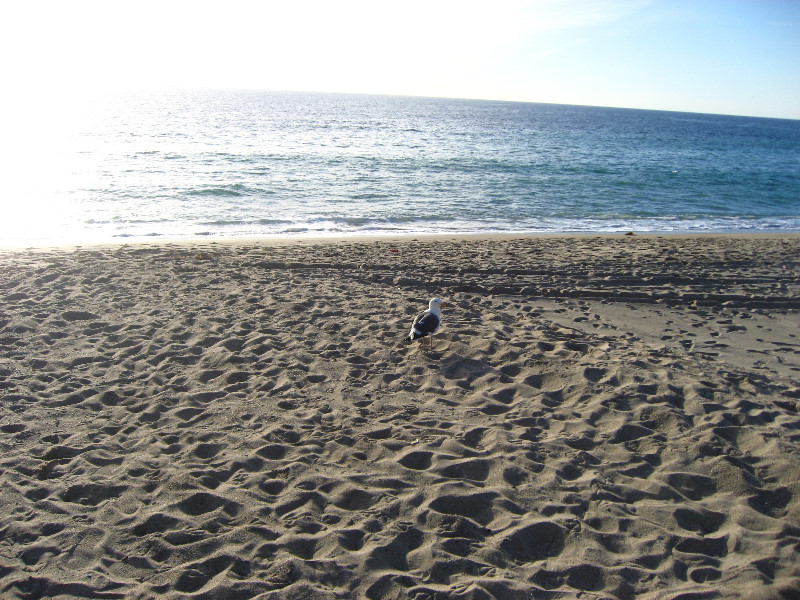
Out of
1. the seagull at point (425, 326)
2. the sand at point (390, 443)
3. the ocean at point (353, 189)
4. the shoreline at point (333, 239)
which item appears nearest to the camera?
the sand at point (390, 443)

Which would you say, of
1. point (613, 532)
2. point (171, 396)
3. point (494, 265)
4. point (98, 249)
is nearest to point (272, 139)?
point (98, 249)

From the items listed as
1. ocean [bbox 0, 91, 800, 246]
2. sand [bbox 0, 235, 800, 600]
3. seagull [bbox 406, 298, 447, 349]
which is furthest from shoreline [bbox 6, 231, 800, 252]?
seagull [bbox 406, 298, 447, 349]

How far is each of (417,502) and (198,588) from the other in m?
1.42

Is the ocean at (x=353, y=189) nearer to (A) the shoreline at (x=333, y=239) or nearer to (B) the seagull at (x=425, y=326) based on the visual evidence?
(A) the shoreline at (x=333, y=239)

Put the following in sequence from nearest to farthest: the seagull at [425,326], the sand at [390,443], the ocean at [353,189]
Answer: the sand at [390,443]
the seagull at [425,326]
the ocean at [353,189]

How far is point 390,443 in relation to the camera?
4.26 meters

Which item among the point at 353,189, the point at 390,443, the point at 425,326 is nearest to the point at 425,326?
the point at 425,326

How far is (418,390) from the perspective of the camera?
17.0 feet

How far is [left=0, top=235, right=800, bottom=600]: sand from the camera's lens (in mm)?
3047

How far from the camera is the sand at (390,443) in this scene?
10.00 feet

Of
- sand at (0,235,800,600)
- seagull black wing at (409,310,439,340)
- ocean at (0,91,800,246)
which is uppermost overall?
ocean at (0,91,800,246)

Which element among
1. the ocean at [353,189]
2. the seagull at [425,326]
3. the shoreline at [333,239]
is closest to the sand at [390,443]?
the seagull at [425,326]

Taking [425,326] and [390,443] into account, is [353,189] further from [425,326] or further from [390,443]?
[390,443]

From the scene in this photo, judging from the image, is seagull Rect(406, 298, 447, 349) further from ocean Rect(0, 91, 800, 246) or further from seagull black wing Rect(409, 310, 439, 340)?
ocean Rect(0, 91, 800, 246)
